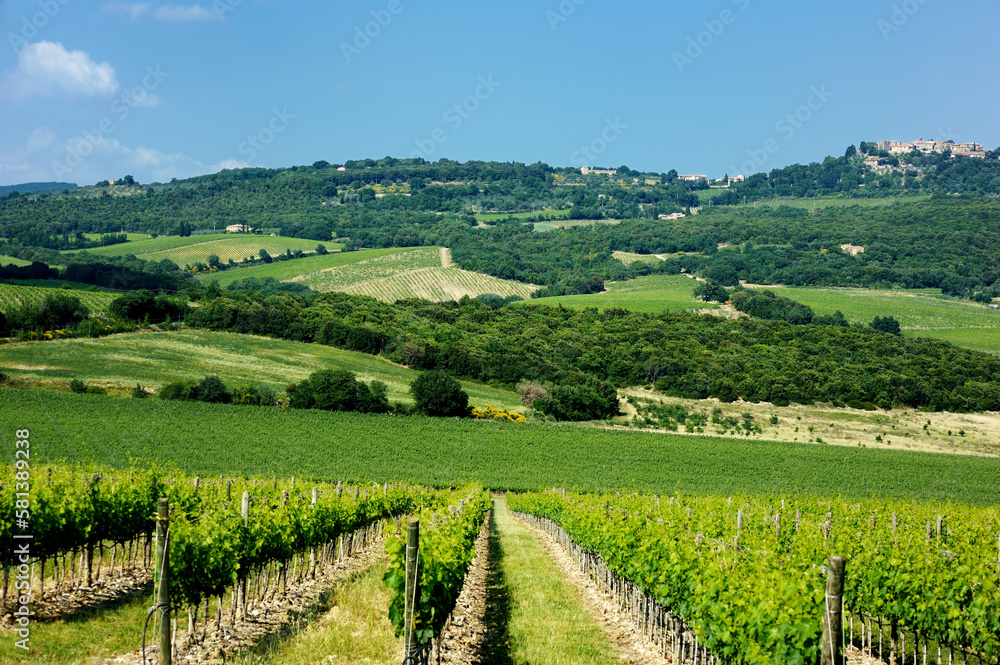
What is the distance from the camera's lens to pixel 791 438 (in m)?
59.0

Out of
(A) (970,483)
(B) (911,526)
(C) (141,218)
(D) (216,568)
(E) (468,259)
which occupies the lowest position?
(A) (970,483)

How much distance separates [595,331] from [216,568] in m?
85.6

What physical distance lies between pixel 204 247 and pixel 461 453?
112580mm

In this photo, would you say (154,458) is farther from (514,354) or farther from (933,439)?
(933,439)

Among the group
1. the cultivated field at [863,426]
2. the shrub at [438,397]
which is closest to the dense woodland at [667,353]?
the cultivated field at [863,426]

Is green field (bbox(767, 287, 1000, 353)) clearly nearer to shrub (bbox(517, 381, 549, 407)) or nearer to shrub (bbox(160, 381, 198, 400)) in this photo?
shrub (bbox(517, 381, 549, 407))

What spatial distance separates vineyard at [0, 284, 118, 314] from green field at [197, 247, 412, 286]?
4516cm

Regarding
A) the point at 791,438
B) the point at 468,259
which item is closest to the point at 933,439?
the point at 791,438

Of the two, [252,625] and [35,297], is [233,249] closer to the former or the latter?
[35,297]

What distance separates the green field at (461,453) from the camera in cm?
3931

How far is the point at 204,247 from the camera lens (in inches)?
5689

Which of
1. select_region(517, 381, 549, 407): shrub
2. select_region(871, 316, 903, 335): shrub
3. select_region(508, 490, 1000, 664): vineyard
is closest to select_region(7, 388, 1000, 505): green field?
select_region(517, 381, 549, 407): shrub

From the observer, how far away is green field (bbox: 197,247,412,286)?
415ft

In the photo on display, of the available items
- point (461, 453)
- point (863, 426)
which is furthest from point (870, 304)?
point (461, 453)
